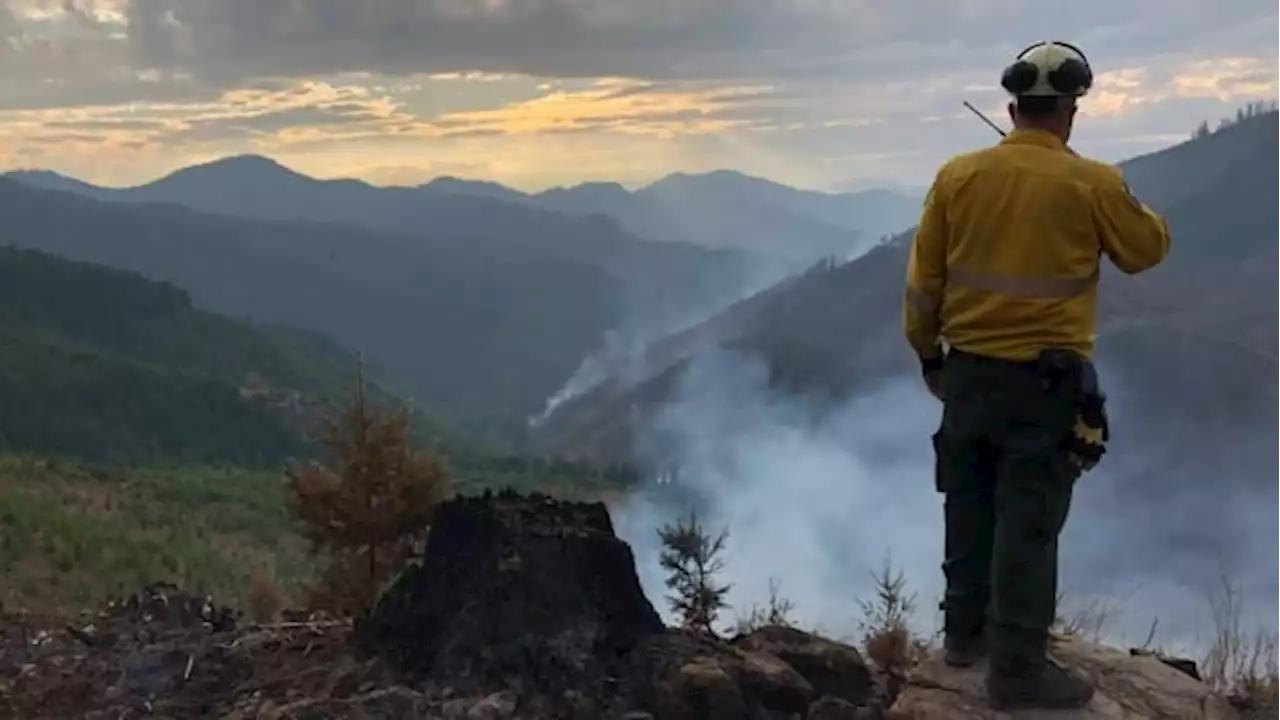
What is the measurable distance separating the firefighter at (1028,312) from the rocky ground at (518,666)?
1.40ft

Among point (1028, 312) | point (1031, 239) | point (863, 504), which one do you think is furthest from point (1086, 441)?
point (863, 504)

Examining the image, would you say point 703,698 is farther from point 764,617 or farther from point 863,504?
point 863,504

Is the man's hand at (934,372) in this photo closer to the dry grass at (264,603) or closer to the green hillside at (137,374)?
→ the dry grass at (264,603)

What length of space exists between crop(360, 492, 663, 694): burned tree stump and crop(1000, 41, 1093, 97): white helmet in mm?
2291

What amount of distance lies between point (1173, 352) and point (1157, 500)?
12.2m

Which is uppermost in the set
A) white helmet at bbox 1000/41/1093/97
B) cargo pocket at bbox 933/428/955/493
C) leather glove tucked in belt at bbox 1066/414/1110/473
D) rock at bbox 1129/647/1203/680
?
white helmet at bbox 1000/41/1093/97

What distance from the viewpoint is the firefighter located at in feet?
15.5

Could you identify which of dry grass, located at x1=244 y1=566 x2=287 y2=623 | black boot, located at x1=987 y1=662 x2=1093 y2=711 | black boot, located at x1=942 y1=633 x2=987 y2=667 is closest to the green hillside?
dry grass, located at x1=244 y1=566 x2=287 y2=623

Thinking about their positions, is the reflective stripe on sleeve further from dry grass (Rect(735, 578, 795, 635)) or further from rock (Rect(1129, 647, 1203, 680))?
dry grass (Rect(735, 578, 795, 635))

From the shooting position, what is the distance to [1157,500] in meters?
81.9

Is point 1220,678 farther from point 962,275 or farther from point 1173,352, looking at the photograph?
point 1173,352

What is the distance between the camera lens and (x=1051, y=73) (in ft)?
15.7

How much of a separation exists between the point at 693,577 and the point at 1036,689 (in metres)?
2.85

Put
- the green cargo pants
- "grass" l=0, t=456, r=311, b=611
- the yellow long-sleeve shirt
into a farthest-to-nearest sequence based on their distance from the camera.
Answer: "grass" l=0, t=456, r=311, b=611
the green cargo pants
the yellow long-sleeve shirt
